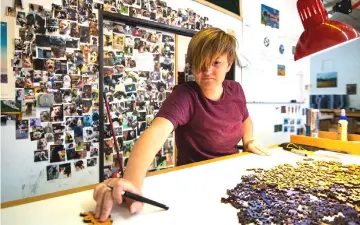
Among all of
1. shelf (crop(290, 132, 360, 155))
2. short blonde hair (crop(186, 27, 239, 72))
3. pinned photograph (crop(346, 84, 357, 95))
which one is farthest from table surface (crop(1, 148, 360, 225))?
pinned photograph (crop(346, 84, 357, 95))

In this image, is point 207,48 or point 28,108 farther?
point 28,108

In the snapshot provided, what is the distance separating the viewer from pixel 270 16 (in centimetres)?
340

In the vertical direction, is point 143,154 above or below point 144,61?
below

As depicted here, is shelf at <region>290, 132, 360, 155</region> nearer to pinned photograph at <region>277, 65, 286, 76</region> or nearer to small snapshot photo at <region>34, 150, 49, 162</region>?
small snapshot photo at <region>34, 150, 49, 162</region>

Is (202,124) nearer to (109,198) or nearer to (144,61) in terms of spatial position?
(109,198)

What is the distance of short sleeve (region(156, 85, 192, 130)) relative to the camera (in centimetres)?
103

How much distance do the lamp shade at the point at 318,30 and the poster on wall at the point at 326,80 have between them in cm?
585

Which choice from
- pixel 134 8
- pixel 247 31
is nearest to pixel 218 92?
pixel 134 8

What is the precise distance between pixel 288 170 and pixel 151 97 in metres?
1.54

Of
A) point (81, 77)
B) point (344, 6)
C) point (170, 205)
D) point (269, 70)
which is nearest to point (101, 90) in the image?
point (81, 77)

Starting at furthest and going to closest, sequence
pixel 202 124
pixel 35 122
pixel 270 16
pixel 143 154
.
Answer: pixel 270 16 → pixel 35 122 → pixel 202 124 → pixel 143 154

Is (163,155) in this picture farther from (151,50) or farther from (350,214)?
(350,214)

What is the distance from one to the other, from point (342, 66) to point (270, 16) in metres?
3.83

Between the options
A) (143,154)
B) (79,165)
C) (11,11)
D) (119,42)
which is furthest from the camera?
(119,42)
